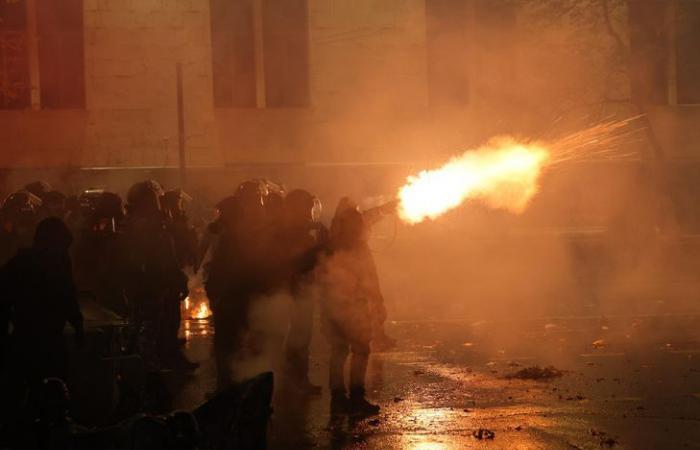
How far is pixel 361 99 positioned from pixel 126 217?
1579cm

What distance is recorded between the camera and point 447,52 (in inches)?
989

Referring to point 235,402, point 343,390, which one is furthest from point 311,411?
point 235,402

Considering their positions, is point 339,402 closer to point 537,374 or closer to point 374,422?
point 374,422

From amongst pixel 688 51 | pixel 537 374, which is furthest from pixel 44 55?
pixel 537 374

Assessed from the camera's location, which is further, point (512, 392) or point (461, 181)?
point (461, 181)

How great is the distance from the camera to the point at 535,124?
24047mm

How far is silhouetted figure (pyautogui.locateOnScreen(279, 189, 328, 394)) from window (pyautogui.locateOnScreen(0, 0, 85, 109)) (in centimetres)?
1754

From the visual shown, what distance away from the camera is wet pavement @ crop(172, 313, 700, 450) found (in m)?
6.78

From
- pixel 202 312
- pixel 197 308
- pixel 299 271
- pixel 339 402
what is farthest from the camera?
pixel 197 308

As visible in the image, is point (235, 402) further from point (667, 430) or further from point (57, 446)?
point (667, 430)

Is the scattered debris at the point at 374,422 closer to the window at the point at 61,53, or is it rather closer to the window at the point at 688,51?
the window at the point at 61,53

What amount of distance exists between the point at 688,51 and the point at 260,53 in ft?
35.6

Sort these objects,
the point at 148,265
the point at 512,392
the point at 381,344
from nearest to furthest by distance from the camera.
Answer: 1. the point at 512,392
2. the point at 148,265
3. the point at 381,344

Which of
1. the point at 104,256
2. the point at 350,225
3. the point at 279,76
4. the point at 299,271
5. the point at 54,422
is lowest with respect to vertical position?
the point at 54,422
